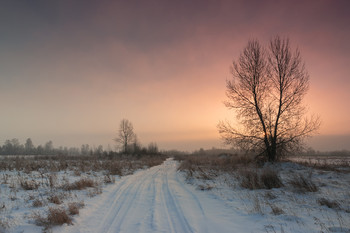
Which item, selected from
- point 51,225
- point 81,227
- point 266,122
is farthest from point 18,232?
point 266,122

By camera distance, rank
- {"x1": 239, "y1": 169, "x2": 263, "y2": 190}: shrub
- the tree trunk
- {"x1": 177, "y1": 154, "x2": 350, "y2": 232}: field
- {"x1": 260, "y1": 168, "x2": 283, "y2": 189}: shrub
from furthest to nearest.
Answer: the tree trunk < {"x1": 239, "y1": 169, "x2": 263, "y2": 190}: shrub < {"x1": 260, "y1": 168, "x2": 283, "y2": 189}: shrub < {"x1": 177, "y1": 154, "x2": 350, "y2": 232}: field

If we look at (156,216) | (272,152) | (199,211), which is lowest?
(199,211)

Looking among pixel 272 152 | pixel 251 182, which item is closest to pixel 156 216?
pixel 251 182

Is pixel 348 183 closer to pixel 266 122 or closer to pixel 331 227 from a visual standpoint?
pixel 331 227

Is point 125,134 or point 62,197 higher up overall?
point 125,134

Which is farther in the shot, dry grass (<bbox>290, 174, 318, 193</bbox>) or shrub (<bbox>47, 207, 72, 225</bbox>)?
dry grass (<bbox>290, 174, 318, 193</bbox>)

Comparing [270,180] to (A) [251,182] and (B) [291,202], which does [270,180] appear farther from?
(B) [291,202]

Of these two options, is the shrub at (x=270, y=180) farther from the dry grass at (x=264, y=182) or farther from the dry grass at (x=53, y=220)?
the dry grass at (x=53, y=220)

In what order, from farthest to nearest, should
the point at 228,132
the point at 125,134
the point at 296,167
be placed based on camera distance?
the point at 125,134, the point at 228,132, the point at 296,167

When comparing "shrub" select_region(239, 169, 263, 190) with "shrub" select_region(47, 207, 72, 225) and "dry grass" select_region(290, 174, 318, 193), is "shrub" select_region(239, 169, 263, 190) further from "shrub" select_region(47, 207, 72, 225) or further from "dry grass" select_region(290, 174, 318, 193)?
"shrub" select_region(47, 207, 72, 225)

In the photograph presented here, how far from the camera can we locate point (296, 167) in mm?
13156

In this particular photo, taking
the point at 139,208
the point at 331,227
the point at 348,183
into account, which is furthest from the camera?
the point at 348,183

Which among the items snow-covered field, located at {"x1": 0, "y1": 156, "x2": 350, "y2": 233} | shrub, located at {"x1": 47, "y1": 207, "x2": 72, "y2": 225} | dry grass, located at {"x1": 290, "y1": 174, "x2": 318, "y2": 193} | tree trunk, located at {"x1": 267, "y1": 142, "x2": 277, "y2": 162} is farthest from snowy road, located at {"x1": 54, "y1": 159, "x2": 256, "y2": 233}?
tree trunk, located at {"x1": 267, "y1": 142, "x2": 277, "y2": 162}

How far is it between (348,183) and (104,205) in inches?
397
